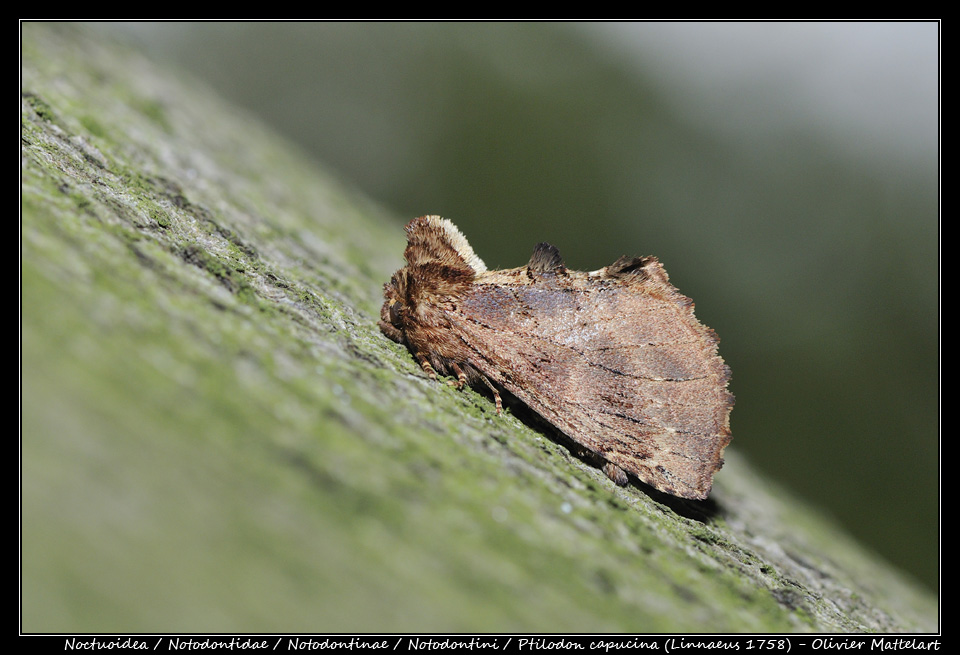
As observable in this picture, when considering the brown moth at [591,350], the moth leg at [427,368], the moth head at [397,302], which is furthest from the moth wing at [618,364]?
the moth head at [397,302]

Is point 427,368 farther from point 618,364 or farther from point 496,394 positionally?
point 618,364

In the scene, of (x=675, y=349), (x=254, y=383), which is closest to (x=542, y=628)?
(x=254, y=383)

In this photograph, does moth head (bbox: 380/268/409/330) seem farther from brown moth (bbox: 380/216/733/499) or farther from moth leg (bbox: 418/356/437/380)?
moth leg (bbox: 418/356/437/380)

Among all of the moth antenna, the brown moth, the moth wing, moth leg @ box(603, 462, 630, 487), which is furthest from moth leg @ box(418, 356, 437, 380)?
moth leg @ box(603, 462, 630, 487)

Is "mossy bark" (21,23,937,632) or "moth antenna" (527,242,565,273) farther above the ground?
"moth antenna" (527,242,565,273)

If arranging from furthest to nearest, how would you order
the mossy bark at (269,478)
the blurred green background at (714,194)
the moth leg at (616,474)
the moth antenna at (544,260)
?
1. the blurred green background at (714,194)
2. the moth antenna at (544,260)
3. the moth leg at (616,474)
4. the mossy bark at (269,478)

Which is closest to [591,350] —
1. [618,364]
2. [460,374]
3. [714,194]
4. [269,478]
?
[618,364]

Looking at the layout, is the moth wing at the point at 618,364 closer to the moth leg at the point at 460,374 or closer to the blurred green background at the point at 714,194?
the moth leg at the point at 460,374
